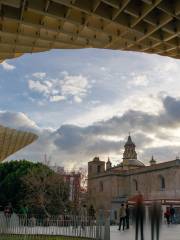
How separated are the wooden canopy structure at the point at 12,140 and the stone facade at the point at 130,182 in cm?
3842

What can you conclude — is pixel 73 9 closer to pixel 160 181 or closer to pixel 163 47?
pixel 163 47

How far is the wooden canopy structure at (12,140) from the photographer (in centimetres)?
2375

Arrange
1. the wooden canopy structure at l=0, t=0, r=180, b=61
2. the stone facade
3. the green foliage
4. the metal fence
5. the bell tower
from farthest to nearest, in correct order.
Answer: the bell tower
the stone facade
the green foliage
the metal fence
the wooden canopy structure at l=0, t=0, r=180, b=61

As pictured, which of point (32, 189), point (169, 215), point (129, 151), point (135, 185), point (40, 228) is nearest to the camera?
point (40, 228)

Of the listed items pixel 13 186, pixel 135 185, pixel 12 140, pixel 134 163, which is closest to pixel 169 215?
pixel 12 140

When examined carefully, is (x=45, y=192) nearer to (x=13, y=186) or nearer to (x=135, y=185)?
(x=13, y=186)

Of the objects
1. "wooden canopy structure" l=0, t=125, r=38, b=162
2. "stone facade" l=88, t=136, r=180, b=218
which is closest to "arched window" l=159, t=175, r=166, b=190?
"stone facade" l=88, t=136, r=180, b=218

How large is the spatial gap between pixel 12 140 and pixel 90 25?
1490 centimetres

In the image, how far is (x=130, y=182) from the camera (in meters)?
77.9

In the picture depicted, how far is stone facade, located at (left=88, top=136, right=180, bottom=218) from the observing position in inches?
2586

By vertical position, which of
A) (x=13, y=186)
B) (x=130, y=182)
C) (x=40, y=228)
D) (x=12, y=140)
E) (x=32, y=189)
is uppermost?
(x=130, y=182)

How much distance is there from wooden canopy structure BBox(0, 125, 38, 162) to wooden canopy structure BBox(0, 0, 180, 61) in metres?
11.4

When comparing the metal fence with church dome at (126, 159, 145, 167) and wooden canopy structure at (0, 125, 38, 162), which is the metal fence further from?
church dome at (126, 159, 145, 167)

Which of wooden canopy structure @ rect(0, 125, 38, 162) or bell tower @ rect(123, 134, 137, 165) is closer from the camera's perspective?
wooden canopy structure @ rect(0, 125, 38, 162)
